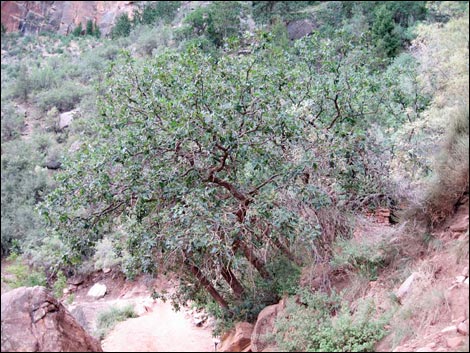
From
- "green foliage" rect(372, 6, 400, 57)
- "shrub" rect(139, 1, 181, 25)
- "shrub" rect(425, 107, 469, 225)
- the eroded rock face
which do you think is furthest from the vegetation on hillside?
"green foliage" rect(372, 6, 400, 57)

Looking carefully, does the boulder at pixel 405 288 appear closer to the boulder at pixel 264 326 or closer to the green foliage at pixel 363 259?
the green foliage at pixel 363 259

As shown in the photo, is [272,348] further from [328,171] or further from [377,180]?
[377,180]

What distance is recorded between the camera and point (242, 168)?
23.8 ft

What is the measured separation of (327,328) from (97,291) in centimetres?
1215

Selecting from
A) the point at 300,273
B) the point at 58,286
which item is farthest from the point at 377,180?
the point at 58,286

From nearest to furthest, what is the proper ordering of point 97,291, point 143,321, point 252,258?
point 252,258 < point 143,321 < point 97,291

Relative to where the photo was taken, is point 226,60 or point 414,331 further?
point 226,60

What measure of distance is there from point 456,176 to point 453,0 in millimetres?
2076

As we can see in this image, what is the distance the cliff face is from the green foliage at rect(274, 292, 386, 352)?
4699mm

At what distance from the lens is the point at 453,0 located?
5625 mm

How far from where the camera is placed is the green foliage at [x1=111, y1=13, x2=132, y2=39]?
34.0 feet

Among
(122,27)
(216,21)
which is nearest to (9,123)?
(122,27)

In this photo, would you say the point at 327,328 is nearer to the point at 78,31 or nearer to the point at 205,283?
the point at 205,283

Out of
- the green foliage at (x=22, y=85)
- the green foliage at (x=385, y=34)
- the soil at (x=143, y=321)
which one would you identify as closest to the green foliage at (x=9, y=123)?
the green foliage at (x=22, y=85)
